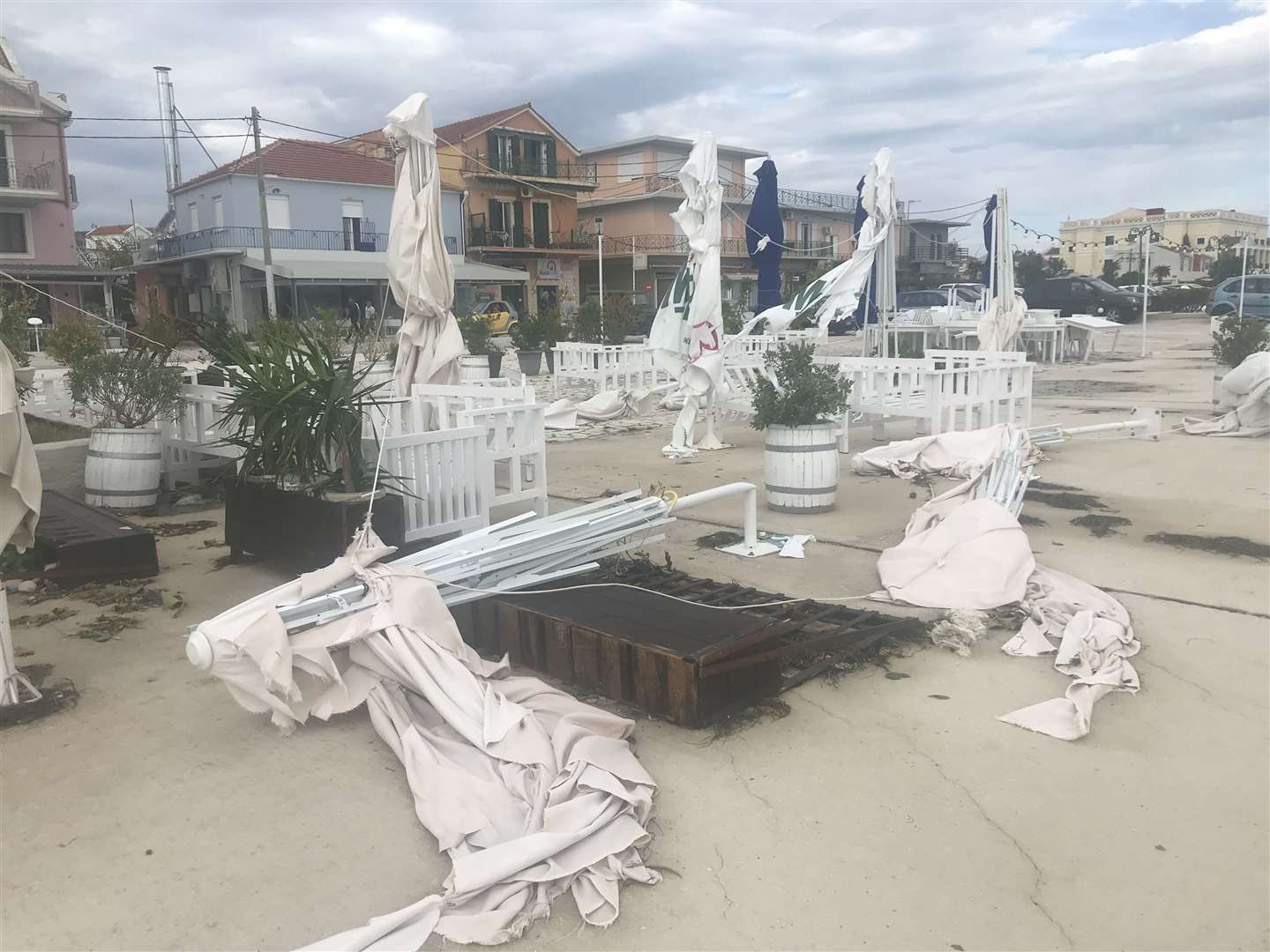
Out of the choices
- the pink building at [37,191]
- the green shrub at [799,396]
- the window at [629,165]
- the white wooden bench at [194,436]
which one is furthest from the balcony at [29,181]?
the green shrub at [799,396]

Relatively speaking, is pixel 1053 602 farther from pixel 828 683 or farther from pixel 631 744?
pixel 631 744

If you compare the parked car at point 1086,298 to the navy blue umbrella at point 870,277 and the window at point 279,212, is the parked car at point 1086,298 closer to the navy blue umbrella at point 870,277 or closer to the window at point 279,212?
the navy blue umbrella at point 870,277

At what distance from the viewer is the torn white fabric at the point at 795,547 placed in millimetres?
5781

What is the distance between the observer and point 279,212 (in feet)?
115

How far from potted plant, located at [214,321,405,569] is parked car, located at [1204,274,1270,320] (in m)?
24.6

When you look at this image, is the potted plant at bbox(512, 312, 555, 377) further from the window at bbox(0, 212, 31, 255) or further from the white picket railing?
the window at bbox(0, 212, 31, 255)

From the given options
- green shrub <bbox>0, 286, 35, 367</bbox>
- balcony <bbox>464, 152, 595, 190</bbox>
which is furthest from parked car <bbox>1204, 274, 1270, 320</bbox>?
green shrub <bbox>0, 286, 35, 367</bbox>

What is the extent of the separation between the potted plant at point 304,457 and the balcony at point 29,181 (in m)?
34.6

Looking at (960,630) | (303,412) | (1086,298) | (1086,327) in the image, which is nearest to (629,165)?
(1086,298)

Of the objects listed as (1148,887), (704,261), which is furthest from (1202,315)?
(1148,887)

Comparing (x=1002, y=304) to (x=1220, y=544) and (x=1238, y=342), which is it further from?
(x=1220, y=544)

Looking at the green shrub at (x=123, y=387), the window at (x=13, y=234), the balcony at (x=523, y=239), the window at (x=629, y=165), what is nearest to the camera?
the green shrub at (x=123, y=387)

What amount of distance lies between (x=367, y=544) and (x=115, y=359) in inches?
184

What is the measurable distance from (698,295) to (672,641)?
6278 millimetres
